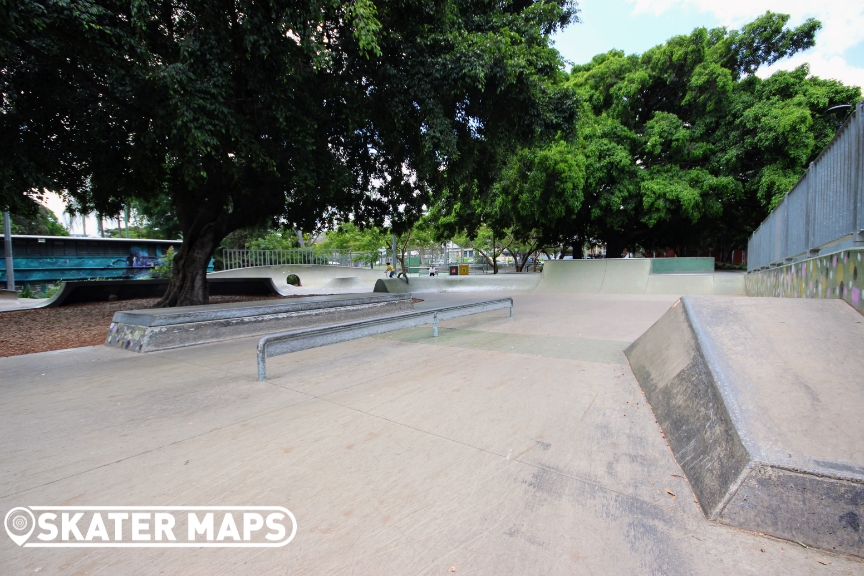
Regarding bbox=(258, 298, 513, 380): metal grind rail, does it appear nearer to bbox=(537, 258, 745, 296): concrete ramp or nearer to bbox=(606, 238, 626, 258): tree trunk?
bbox=(537, 258, 745, 296): concrete ramp

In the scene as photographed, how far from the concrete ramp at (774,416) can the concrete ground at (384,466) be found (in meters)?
0.13

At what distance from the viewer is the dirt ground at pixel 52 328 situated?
673 cm

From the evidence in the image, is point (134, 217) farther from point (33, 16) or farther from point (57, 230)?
point (33, 16)

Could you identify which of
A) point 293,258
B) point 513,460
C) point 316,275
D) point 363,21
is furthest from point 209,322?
point 316,275

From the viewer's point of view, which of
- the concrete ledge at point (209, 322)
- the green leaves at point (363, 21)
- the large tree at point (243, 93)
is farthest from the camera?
the concrete ledge at point (209, 322)

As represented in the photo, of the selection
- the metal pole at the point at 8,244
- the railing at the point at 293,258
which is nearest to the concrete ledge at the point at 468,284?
the railing at the point at 293,258

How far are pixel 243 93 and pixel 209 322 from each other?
13.7 ft

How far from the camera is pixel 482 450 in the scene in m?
2.85

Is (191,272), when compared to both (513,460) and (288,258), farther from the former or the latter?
(288,258)

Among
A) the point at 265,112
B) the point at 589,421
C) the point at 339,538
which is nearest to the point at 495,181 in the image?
Answer: the point at 265,112

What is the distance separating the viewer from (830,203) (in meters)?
5.01

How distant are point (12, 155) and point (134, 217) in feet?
171

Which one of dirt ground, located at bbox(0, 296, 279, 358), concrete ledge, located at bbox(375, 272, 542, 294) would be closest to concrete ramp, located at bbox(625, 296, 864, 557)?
dirt ground, located at bbox(0, 296, 279, 358)

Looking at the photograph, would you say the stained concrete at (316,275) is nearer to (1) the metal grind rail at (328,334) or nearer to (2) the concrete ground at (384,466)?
(1) the metal grind rail at (328,334)
